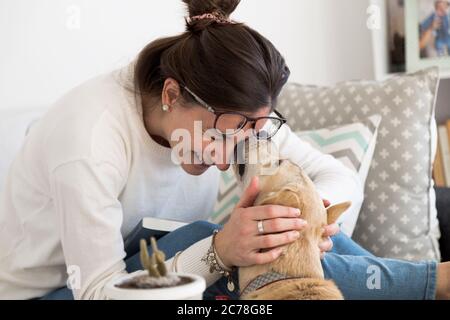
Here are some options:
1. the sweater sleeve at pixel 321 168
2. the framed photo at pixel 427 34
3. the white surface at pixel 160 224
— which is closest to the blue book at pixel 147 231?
the white surface at pixel 160 224

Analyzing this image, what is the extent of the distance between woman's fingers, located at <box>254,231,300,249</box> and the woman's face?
8.7 inches

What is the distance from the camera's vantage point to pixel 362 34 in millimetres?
2729

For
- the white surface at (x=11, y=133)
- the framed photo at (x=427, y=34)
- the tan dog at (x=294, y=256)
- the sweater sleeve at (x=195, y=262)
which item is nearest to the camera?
the tan dog at (x=294, y=256)

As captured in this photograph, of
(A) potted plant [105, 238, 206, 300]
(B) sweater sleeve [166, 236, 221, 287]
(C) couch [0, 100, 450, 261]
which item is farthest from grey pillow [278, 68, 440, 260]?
(A) potted plant [105, 238, 206, 300]

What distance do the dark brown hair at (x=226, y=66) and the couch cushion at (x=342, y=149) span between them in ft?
2.22

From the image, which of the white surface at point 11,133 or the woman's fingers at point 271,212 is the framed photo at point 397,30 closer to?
the white surface at point 11,133

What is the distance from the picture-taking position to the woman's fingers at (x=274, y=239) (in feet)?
3.54

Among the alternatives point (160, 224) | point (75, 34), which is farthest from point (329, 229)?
point (75, 34)

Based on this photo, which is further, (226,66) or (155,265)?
(226,66)

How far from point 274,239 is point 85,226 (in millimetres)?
335

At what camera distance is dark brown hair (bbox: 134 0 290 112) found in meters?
1.18

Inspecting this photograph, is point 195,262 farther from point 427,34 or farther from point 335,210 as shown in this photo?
point 427,34

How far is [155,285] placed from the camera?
0.79m

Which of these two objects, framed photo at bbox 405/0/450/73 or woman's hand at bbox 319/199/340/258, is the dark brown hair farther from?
framed photo at bbox 405/0/450/73
